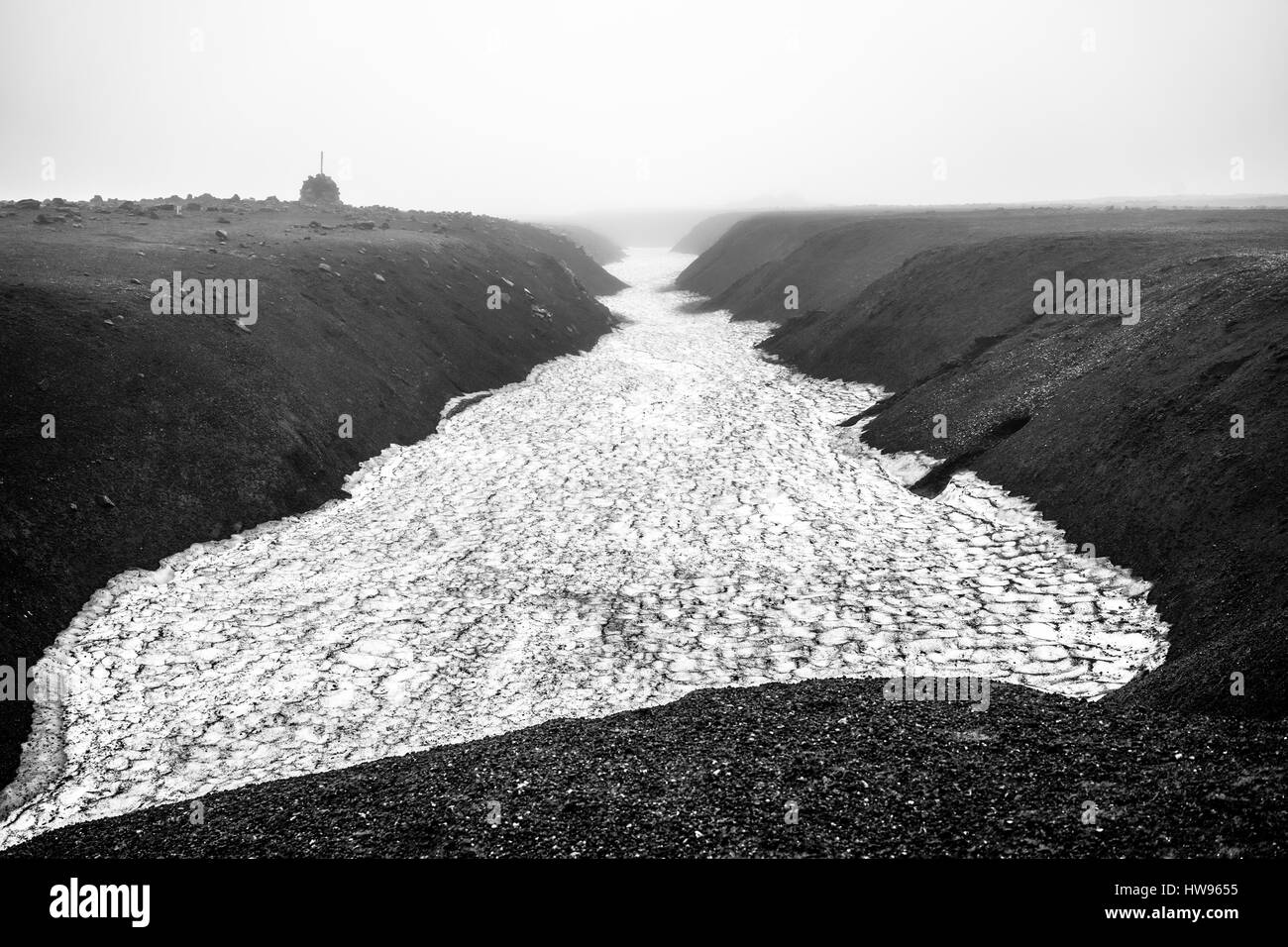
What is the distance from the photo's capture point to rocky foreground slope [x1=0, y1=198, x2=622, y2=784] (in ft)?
59.8

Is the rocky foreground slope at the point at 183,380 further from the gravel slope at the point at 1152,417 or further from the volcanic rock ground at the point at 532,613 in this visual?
the gravel slope at the point at 1152,417

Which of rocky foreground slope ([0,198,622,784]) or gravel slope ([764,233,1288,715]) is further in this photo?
rocky foreground slope ([0,198,622,784])

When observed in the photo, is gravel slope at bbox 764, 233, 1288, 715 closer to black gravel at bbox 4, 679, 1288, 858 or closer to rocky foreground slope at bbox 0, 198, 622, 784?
black gravel at bbox 4, 679, 1288, 858

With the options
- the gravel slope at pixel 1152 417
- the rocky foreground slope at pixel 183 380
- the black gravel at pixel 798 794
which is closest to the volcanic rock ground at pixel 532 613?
the rocky foreground slope at pixel 183 380

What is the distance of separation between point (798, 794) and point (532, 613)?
377 inches

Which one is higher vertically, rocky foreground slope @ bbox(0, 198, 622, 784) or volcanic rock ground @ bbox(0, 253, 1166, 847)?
rocky foreground slope @ bbox(0, 198, 622, 784)

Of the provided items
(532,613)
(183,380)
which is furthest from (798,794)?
(183,380)

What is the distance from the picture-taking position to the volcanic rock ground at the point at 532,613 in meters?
13.8

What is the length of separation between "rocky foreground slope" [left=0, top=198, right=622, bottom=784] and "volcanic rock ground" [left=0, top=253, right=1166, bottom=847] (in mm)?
1056

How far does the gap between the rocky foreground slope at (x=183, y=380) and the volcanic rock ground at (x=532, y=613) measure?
106cm

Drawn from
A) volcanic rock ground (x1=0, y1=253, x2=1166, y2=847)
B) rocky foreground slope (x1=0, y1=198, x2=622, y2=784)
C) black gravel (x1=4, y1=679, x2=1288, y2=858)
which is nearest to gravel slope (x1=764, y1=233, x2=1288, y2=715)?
volcanic rock ground (x1=0, y1=253, x2=1166, y2=847)

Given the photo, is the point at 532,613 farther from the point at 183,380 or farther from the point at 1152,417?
the point at 1152,417

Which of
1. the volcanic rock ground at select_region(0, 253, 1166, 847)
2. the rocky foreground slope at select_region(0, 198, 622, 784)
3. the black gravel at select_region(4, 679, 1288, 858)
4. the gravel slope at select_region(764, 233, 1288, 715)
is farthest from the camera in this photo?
the rocky foreground slope at select_region(0, 198, 622, 784)
